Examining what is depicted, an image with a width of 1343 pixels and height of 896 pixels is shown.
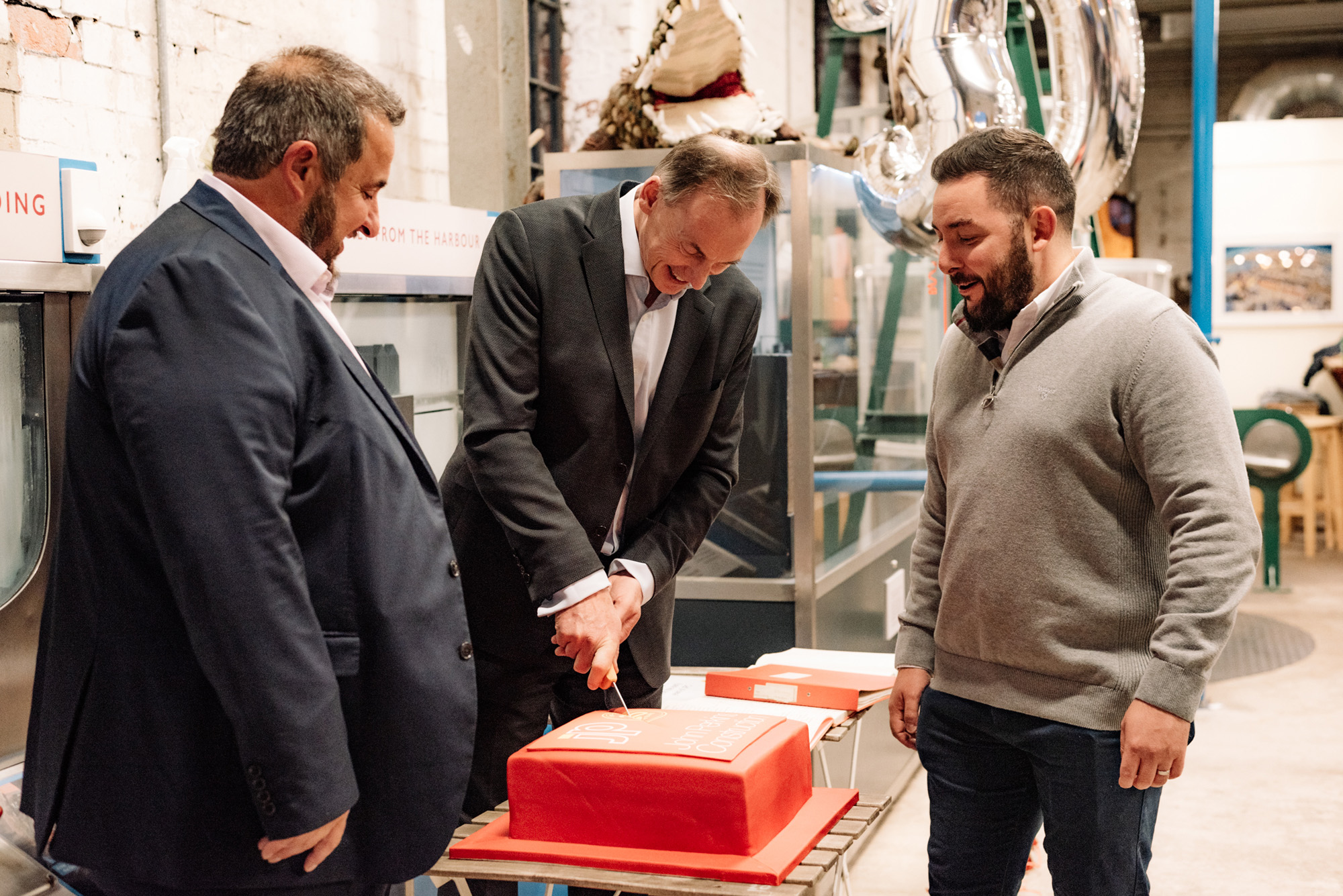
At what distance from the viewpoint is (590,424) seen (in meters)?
1.95

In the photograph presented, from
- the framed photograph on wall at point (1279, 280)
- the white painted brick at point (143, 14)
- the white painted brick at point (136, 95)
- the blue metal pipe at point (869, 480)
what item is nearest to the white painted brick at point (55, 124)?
the white painted brick at point (136, 95)

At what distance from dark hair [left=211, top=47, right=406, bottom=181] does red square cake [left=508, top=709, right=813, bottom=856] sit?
793 mm

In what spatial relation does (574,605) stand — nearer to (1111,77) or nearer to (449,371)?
(449,371)

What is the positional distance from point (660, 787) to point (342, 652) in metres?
0.47

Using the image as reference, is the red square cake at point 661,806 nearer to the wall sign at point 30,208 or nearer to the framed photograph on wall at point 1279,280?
the wall sign at point 30,208

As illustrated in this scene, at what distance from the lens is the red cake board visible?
1.47m

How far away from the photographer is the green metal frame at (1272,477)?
7020 millimetres

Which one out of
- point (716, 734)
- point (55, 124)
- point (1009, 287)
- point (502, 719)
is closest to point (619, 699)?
point (502, 719)

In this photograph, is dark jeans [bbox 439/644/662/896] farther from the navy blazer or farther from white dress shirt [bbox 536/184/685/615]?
the navy blazer

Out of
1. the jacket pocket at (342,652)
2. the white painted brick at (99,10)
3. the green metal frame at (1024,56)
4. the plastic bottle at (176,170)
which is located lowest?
the jacket pocket at (342,652)

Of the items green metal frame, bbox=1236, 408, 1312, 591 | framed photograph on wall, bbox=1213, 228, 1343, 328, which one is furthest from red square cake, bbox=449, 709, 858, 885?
framed photograph on wall, bbox=1213, 228, 1343, 328

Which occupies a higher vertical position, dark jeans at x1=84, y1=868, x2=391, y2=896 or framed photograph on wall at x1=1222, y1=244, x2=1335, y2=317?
framed photograph on wall at x1=1222, y1=244, x2=1335, y2=317

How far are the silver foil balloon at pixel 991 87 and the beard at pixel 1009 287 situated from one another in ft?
4.94

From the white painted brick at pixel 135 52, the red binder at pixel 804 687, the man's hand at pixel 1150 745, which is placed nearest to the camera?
the man's hand at pixel 1150 745
